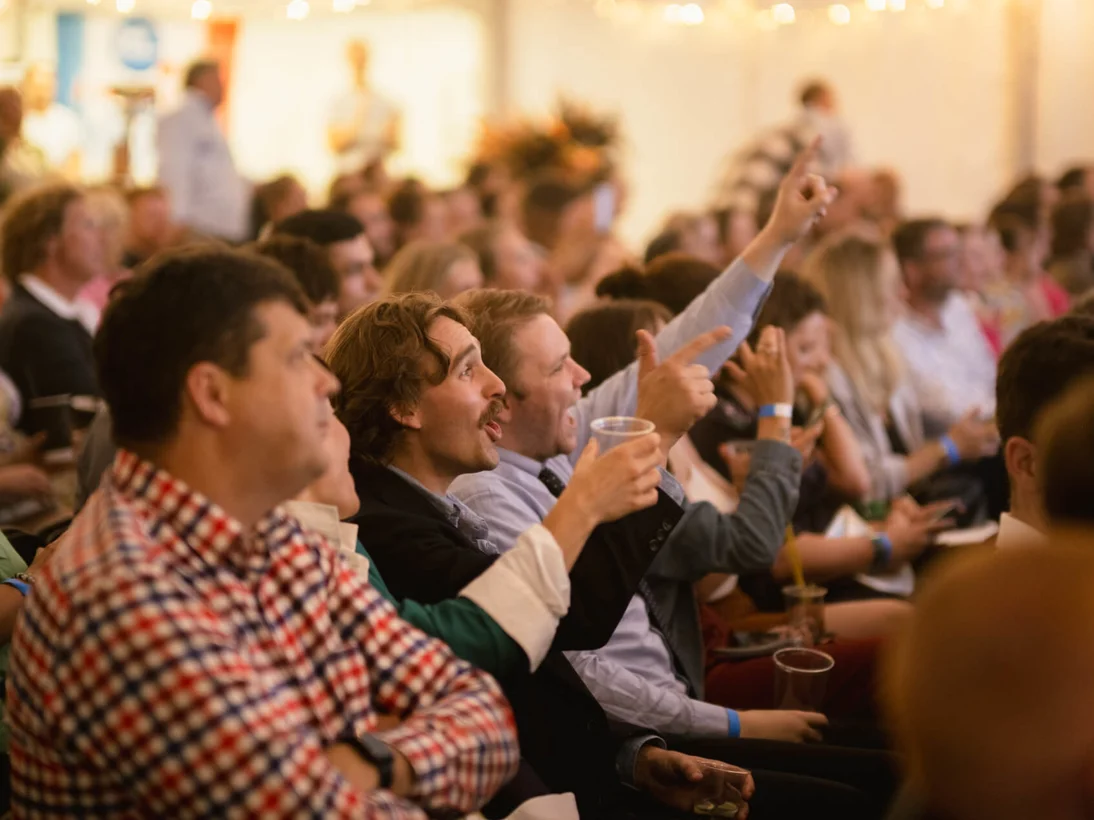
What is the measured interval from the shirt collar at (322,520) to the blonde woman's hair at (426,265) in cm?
204

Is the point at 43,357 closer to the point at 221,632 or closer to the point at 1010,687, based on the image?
the point at 221,632

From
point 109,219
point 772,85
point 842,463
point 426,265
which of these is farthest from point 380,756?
point 772,85

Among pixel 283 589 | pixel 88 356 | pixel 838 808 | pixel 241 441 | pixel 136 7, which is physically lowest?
pixel 838 808

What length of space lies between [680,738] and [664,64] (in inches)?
367

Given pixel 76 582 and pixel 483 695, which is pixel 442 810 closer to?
pixel 483 695

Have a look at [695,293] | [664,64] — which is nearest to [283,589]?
[695,293]

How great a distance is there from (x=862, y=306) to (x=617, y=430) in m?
2.48

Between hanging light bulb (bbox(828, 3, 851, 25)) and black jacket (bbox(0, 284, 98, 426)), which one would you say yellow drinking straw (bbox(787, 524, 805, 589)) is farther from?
hanging light bulb (bbox(828, 3, 851, 25))

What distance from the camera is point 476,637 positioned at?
4.53 feet

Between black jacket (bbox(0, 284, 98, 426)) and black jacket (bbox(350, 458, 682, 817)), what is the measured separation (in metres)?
1.95

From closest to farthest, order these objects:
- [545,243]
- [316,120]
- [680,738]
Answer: [680,738] → [545,243] → [316,120]

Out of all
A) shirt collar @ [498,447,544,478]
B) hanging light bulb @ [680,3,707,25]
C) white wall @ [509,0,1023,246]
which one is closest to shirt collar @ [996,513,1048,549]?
shirt collar @ [498,447,544,478]

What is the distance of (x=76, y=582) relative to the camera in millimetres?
1072

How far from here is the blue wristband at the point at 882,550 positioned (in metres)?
2.86
